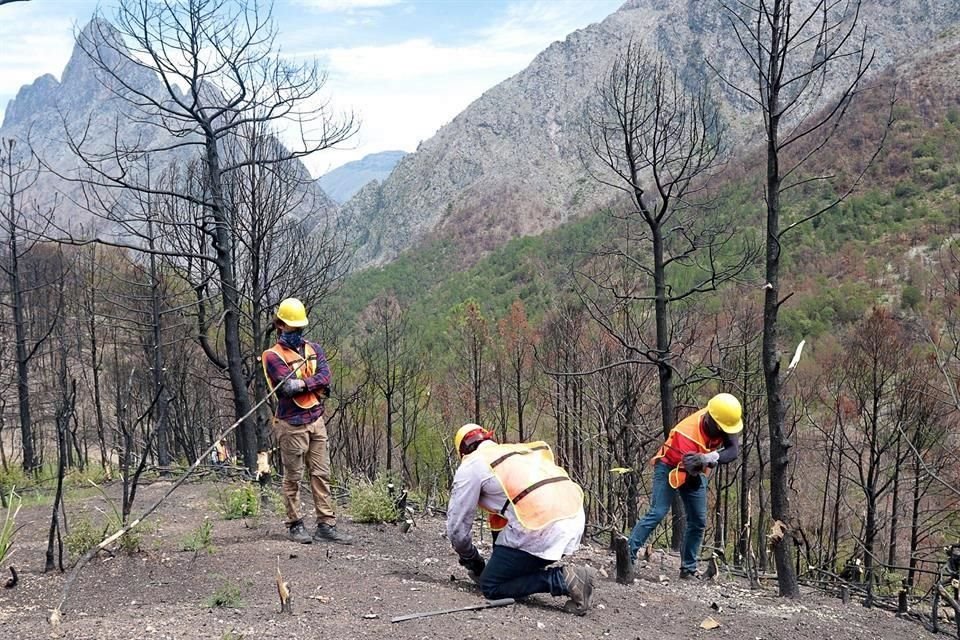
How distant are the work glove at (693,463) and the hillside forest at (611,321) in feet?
1.97

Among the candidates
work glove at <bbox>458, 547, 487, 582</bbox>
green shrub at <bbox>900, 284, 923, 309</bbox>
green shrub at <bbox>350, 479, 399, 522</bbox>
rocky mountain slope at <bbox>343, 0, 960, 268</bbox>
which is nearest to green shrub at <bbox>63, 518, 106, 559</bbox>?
green shrub at <bbox>350, 479, 399, 522</bbox>

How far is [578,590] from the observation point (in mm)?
5059

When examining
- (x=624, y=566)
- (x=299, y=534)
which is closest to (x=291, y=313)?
(x=299, y=534)

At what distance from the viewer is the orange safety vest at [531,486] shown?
16.4 ft

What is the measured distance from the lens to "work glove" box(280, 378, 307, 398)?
21.5 ft

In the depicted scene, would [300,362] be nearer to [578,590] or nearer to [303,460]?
[303,460]

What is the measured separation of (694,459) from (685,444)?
227mm

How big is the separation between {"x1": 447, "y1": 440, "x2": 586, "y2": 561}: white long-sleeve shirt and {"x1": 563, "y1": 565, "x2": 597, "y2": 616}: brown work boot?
0.52 ft

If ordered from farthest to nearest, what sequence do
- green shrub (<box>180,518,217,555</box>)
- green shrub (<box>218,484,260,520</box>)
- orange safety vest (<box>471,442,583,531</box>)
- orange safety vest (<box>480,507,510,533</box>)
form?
green shrub (<box>218,484,260,520</box>), green shrub (<box>180,518,217,555</box>), orange safety vest (<box>480,507,510,533</box>), orange safety vest (<box>471,442,583,531</box>)

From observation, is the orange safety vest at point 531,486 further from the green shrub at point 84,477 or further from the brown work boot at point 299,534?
the green shrub at point 84,477

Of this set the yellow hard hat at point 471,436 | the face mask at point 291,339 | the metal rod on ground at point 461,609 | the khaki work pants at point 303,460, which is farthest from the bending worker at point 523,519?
the face mask at point 291,339

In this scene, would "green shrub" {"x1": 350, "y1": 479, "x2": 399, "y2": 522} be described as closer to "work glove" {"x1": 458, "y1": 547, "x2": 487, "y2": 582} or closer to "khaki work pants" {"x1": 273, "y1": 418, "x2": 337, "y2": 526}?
"khaki work pants" {"x1": 273, "y1": 418, "x2": 337, "y2": 526}

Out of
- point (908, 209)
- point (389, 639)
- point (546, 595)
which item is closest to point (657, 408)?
point (546, 595)

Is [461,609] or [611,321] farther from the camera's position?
[611,321]
